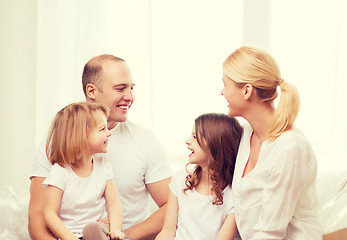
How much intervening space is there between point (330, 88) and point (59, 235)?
67.3 inches

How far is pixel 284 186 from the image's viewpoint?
1657 mm

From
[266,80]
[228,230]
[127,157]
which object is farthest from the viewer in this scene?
[127,157]

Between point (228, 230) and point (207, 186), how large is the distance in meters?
0.19

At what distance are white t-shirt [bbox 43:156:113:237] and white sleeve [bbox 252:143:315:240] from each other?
62 cm

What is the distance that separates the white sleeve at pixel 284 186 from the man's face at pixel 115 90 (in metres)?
0.71

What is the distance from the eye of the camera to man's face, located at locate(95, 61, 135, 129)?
216cm

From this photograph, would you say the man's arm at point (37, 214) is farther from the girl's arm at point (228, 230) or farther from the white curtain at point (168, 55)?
the white curtain at point (168, 55)

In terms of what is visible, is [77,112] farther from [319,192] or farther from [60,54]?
[60,54]

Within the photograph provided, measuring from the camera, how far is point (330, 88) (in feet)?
9.72

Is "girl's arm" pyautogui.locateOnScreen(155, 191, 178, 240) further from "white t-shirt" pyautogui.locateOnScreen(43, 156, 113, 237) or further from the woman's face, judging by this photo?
the woman's face

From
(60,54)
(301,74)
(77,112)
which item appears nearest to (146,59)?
(60,54)

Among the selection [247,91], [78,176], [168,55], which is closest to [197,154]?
[247,91]

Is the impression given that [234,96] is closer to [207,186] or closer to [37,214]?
[207,186]

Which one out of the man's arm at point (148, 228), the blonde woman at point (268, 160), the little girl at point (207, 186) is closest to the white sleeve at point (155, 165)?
the man's arm at point (148, 228)
